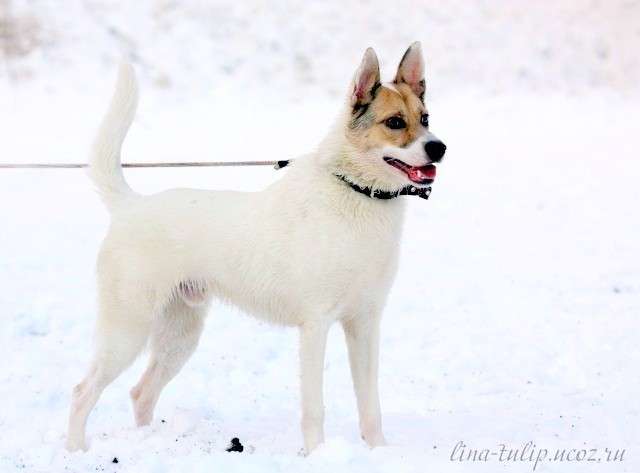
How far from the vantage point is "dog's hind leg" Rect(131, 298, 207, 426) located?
195 inches

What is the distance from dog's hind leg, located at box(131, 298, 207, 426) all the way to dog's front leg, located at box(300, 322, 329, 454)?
0.96 meters

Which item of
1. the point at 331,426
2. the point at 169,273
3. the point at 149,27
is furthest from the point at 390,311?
the point at 149,27

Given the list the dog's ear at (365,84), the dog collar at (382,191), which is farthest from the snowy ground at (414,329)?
the dog's ear at (365,84)

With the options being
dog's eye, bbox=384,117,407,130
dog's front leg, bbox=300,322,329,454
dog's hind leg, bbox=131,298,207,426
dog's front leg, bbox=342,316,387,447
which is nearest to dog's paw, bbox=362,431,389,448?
dog's front leg, bbox=342,316,387,447

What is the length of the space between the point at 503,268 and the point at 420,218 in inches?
90.8

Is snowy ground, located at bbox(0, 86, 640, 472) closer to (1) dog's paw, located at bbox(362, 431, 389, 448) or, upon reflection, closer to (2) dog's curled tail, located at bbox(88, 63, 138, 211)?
(1) dog's paw, located at bbox(362, 431, 389, 448)

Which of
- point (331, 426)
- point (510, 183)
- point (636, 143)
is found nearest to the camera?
point (331, 426)

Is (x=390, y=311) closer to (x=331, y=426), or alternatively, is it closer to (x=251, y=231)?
(x=331, y=426)

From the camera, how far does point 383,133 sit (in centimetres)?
419

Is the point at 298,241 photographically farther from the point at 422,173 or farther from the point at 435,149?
the point at 435,149

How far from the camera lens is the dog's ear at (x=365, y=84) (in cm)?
421

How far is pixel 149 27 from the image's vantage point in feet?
54.7

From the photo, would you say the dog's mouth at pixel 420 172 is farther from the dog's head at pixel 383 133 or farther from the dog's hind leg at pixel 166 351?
the dog's hind leg at pixel 166 351

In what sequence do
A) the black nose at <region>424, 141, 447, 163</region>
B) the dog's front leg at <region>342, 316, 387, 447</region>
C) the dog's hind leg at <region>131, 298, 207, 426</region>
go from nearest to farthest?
the black nose at <region>424, 141, 447, 163</region>, the dog's front leg at <region>342, 316, 387, 447</region>, the dog's hind leg at <region>131, 298, 207, 426</region>
